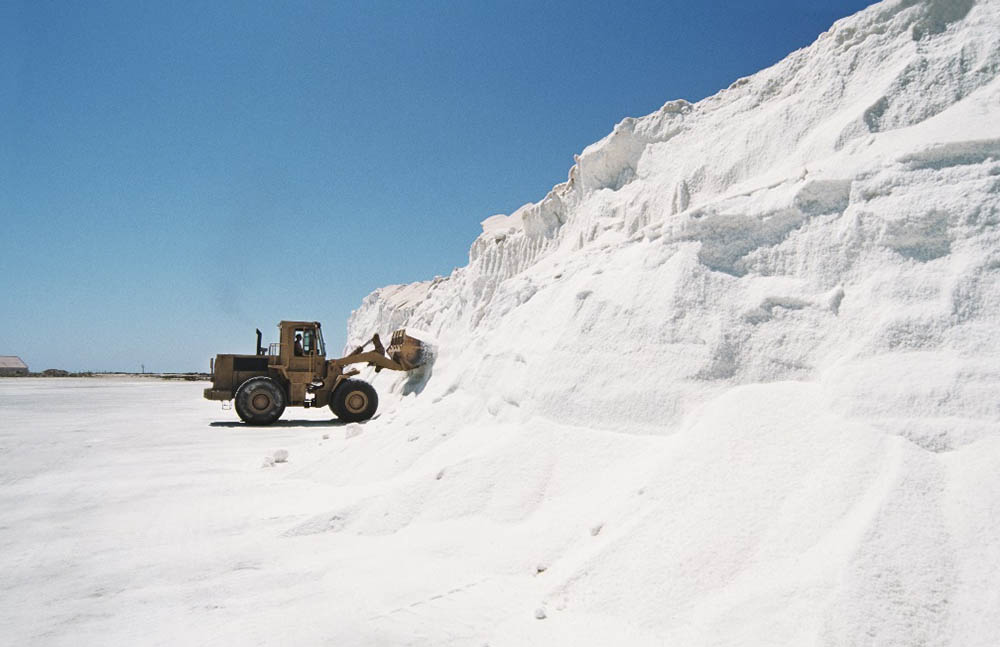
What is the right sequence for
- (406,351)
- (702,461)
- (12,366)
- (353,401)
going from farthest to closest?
(12,366) < (406,351) < (353,401) < (702,461)

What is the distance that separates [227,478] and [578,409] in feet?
13.7

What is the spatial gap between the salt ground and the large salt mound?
0.05ft

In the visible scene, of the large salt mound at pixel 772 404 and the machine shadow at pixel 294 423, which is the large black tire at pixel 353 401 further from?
the large salt mound at pixel 772 404

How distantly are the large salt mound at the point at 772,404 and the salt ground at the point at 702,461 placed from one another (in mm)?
16

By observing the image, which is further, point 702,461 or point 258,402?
point 258,402

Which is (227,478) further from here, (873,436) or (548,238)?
(548,238)

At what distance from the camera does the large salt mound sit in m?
2.51

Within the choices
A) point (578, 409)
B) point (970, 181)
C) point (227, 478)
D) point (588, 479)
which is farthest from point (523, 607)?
point (227, 478)

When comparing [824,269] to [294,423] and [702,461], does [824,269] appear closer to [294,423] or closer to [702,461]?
[702,461]

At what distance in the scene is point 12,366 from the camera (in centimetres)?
5412

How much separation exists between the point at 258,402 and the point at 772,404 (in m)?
10.9

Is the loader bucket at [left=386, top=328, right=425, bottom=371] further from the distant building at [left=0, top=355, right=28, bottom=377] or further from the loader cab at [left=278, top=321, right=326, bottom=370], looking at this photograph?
the distant building at [left=0, top=355, right=28, bottom=377]

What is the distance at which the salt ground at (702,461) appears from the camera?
8.47ft

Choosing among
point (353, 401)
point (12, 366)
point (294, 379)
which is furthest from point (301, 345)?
point (12, 366)
